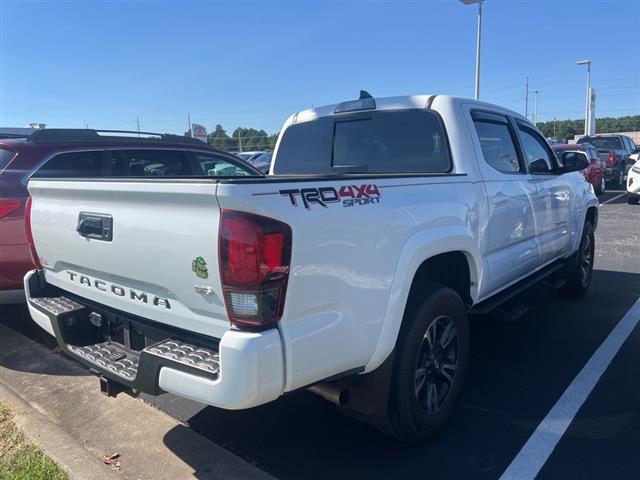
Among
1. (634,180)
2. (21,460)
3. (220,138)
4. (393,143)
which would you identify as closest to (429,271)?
(393,143)

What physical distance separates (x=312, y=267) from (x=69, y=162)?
386cm

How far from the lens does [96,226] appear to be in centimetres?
279

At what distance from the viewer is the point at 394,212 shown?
2.66 meters

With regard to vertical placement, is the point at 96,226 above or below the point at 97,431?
above

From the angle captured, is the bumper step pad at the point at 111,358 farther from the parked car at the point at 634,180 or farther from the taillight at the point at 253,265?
the parked car at the point at 634,180

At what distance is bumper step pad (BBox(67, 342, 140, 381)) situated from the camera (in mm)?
2623

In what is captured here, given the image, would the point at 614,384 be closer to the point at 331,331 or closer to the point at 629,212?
the point at 331,331

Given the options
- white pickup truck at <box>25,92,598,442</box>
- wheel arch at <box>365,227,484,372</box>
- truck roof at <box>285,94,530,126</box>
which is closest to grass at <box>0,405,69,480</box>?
white pickup truck at <box>25,92,598,442</box>

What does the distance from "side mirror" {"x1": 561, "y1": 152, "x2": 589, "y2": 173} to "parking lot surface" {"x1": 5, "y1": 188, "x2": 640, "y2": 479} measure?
1526 mm

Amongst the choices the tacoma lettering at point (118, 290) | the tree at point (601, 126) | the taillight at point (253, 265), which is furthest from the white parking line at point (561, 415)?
the tree at point (601, 126)

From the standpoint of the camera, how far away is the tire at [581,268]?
18.8ft

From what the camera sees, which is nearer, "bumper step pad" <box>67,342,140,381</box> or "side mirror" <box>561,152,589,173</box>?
"bumper step pad" <box>67,342,140,381</box>

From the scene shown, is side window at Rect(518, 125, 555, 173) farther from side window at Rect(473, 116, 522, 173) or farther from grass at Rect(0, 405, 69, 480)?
grass at Rect(0, 405, 69, 480)

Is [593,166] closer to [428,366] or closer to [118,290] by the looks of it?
[428,366]
